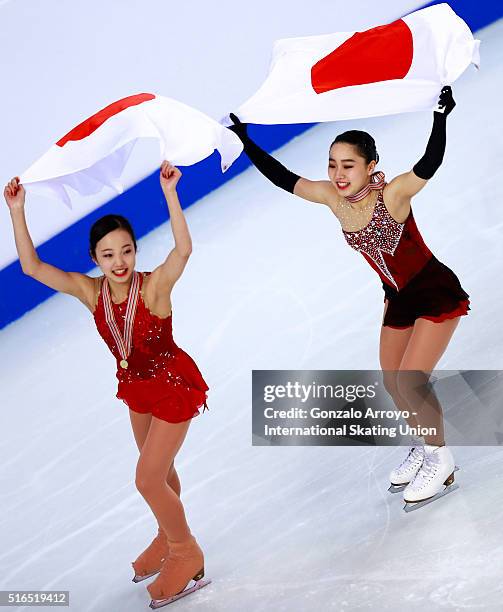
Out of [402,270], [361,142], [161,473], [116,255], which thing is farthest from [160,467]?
[361,142]

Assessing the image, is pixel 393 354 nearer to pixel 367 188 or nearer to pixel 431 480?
pixel 431 480

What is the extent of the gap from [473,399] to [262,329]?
4.57ft

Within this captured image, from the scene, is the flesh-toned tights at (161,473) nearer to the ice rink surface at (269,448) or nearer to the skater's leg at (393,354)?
the ice rink surface at (269,448)

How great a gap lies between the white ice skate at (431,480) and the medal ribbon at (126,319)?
3.30ft

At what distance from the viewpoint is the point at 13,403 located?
525cm

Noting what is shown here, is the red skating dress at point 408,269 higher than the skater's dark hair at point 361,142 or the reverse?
the reverse

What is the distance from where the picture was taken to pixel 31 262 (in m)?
3.30

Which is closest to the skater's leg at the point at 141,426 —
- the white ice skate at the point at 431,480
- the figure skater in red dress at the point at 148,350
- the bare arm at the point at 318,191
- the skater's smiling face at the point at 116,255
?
the figure skater in red dress at the point at 148,350

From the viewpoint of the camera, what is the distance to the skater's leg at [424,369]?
3555mm

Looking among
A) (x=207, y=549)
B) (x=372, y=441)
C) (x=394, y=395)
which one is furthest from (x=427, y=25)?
(x=207, y=549)

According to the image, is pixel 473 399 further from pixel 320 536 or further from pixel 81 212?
pixel 81 212

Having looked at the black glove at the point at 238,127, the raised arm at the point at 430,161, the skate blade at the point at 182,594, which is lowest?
the skate blade at the point at 182,594

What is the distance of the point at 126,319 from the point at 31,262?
321mm

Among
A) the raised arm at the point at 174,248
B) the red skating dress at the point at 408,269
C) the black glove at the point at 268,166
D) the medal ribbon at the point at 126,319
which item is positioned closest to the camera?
the raised arm at the point at 174,248
